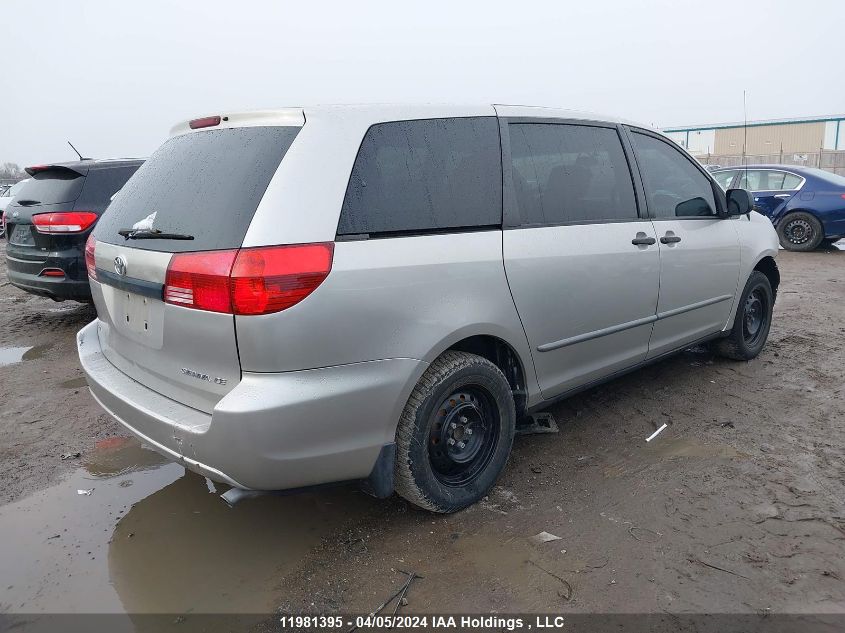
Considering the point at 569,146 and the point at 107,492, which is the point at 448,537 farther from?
the point at 569,146

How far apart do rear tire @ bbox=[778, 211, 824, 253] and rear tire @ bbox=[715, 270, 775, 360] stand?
670 cm

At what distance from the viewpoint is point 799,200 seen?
34.0 feet

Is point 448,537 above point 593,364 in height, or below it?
below

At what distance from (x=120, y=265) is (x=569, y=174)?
2227 mm

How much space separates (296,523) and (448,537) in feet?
2.28

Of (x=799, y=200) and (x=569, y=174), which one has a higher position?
(x=569, y=174)

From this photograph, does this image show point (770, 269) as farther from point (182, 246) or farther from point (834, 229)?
point (834, 229)

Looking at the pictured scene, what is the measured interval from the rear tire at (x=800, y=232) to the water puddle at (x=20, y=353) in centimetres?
1115

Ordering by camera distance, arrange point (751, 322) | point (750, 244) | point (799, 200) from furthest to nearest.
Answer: point (799, 200), point (751, 322), point (750, 244)

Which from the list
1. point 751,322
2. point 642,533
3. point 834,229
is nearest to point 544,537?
point 642,533

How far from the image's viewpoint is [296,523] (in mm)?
2762

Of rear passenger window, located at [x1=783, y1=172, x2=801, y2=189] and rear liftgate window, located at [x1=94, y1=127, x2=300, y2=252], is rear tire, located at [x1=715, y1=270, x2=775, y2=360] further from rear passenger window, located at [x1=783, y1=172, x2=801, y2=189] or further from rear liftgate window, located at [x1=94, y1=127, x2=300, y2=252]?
rear passenger window, located at [x1=783, y1=172, x2=801, y2=189]

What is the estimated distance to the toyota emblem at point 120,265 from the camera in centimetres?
251

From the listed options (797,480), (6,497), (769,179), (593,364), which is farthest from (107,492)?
(769,179)
